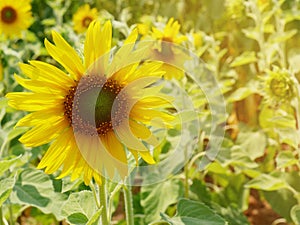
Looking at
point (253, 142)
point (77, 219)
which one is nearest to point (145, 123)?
point (77, 219)

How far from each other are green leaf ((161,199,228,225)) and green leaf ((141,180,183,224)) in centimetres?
40

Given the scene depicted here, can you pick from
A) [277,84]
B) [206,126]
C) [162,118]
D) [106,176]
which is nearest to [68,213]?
A: [106,176]

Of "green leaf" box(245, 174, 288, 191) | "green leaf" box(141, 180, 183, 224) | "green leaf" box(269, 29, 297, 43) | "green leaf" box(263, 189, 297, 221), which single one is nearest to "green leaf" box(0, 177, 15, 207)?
"green leaf" box(141, 180, 183, 224)

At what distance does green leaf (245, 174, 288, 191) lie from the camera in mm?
1647

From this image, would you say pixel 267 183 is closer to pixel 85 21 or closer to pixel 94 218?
pixel 94 218

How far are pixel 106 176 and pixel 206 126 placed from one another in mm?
928

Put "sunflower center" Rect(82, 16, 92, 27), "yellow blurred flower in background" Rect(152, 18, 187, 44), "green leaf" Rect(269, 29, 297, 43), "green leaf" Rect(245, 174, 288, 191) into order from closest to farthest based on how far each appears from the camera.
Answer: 1. "green leaf" Rect(245, 174, 288, 191)
2. "yellow blurred flower in background" Rect(152, 18, 187, 44)
3. "green leaf" Rect(269, 29, 297, 43)
4. "sunflower center" Rect(82, 16, 92, 27)

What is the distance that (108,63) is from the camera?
1.09m

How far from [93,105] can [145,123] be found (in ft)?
0.30

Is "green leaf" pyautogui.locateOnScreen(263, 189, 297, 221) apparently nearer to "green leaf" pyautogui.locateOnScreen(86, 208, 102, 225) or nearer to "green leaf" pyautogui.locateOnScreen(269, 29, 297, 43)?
"green leaf" pyautogui.locateOnScreen(269, 29, 297, 43)

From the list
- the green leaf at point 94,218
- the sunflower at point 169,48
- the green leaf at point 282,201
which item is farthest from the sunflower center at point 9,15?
the green leaf at point 94,218

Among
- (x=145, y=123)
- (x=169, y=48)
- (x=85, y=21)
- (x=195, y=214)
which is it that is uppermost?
(x=85, y=21)

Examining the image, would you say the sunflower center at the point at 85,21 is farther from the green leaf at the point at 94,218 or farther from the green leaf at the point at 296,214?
the green leaf at the point at 94,218

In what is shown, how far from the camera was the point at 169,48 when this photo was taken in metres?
1.78
